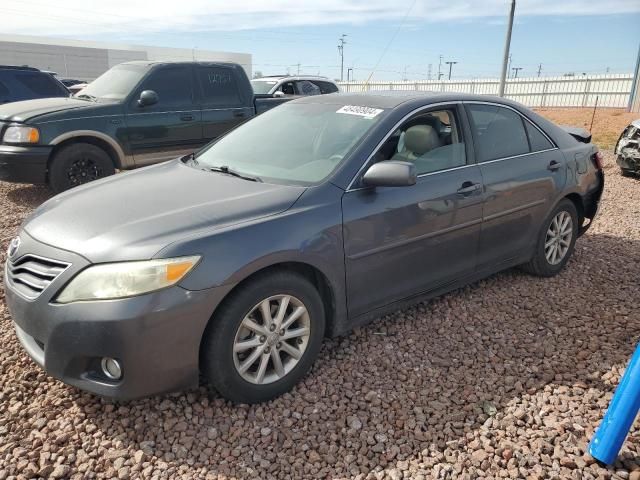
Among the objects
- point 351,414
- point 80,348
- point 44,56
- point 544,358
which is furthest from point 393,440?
point 44,56

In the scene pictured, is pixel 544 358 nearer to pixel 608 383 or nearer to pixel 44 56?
pixel 608 383

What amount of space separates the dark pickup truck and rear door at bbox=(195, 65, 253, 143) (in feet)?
0.05

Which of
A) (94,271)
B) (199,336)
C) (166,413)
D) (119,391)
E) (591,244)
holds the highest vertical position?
(94,271)

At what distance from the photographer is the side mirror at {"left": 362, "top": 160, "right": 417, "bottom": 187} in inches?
110

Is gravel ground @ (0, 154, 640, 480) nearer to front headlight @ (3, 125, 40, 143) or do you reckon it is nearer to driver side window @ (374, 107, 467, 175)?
driver side window @ (374, 107, 467, 175)

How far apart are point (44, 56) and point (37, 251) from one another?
197 ft

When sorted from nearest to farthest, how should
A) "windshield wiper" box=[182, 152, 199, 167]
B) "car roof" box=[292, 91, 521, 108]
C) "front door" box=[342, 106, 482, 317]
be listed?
"front door" box=[342, 106, 482, 317]
"car roof" box=[292, 91, 521, 108]
"windshield wiper" box=[182, 152, 199, 167]

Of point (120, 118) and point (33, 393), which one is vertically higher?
point (120, 118)

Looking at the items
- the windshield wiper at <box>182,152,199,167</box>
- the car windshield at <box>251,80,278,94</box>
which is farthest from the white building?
the windshield wiper at <box>182,152,199,167</box>

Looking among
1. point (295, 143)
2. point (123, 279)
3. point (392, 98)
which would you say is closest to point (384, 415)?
point (123, 279)

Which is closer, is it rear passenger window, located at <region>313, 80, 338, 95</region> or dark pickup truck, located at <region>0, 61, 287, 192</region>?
dark pickup truck, located at <region>0, 61, 287, 192</region>

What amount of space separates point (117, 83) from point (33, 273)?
17.8 ft

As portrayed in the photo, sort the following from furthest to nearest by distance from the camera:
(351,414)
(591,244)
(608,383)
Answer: (591,244) < (608,383) < (351,414)

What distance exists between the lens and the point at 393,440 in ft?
8.15
